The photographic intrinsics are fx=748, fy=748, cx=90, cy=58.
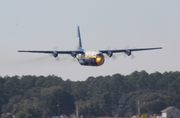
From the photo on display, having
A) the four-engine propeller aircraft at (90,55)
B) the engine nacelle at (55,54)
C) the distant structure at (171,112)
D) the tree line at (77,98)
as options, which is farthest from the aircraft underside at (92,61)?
the distant structure at (171,112)

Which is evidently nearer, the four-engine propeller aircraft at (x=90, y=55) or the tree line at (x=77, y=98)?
the four-engine propeller aircraft at (x=90, y=55)

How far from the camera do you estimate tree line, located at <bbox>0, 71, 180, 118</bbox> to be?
164 metres

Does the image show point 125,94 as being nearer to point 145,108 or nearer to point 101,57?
point 145,108

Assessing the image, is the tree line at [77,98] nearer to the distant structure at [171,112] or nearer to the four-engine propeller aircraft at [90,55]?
the distant structure at [171,112]

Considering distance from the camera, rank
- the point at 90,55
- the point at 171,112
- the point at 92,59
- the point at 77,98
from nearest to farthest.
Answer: the point at 92,59
the point at 90,55
the point at 171,112
the point at 77,98

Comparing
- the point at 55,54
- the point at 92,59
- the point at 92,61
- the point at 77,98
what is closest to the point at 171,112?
the point at 77,98

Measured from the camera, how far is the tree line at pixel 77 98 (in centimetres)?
16350

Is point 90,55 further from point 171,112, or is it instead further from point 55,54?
point 171,112

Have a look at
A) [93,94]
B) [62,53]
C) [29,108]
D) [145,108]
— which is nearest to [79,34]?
[62,53]

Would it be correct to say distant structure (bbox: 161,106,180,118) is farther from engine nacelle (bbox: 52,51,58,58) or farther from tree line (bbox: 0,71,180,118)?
engine nacelle (bbox: 52,51,58,58)

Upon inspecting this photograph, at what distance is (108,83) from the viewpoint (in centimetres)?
19838

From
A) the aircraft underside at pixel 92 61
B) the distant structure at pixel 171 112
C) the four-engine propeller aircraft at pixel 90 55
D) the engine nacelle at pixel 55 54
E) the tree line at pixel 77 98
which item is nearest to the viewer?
the aircraft underside at pixel 92 61

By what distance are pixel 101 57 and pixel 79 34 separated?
22371 mm

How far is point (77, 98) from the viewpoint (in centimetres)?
18275
